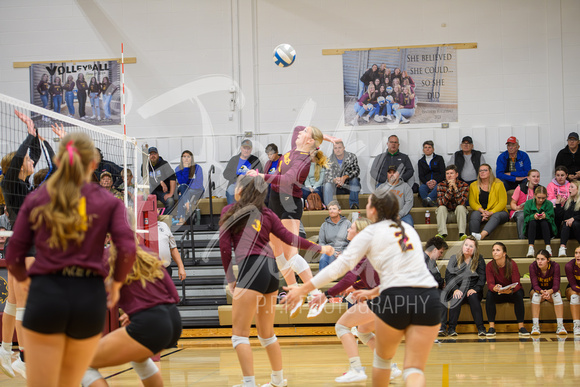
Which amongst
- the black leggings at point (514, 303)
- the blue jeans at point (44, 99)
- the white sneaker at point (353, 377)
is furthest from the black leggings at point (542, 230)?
the blue jeans at point (44, 99)

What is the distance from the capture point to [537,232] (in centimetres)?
1081

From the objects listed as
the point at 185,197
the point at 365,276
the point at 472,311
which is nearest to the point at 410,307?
the point at 365,276

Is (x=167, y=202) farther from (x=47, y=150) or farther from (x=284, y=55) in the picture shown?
(x=284, y=55)

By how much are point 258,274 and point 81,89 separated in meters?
10.6

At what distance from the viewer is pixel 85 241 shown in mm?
3109

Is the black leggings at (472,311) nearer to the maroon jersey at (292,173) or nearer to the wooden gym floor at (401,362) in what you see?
the wooden gym floor at (401,362)

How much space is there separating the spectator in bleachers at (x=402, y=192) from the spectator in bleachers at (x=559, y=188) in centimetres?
268

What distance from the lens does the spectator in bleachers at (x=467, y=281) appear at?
30.6 ft

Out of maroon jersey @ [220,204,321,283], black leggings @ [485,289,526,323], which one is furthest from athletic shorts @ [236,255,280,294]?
black leggings @ [485,289,526,323]

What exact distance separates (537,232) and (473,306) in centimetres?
247

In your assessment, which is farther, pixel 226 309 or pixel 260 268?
pixel 226 309

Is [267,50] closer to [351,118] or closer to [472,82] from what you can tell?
[351,118]

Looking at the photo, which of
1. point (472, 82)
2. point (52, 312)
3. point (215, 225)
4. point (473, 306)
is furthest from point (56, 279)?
point (472, 82)

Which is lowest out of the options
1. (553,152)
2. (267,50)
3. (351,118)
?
(553,152)
